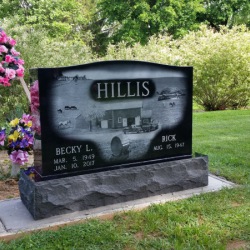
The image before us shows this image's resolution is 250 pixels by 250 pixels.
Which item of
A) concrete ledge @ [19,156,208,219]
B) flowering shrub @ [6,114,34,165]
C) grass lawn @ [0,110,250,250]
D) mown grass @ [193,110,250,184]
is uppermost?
flowering shrub @ [6,114,34,165]

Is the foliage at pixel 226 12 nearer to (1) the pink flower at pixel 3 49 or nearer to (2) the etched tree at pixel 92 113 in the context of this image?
(1) the pink flower at pixel 3 49

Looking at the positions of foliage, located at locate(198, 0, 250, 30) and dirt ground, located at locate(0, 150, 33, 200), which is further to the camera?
foliage, located at locate(198, 0, 250, 30)

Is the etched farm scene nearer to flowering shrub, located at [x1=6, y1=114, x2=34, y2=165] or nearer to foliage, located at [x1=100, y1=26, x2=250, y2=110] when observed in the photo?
flowering shrub, located at [x1=6, y1=114, x2=34, y2=165]

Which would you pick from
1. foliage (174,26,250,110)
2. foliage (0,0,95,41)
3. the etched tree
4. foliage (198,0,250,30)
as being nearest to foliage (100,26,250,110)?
foliage (174,26,250,110)

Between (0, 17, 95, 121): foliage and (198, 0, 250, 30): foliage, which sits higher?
Result: (198, 0, 250, 30): foliage

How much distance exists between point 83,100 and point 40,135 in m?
0.52

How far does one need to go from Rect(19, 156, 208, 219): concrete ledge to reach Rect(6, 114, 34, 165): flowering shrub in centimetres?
73

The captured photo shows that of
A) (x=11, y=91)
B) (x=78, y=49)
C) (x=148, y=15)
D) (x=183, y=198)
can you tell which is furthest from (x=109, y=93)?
(x=148, y=15)

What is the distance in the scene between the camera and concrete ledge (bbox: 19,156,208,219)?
136 inches

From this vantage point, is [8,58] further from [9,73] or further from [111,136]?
[111,136]

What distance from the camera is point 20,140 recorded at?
4.47m

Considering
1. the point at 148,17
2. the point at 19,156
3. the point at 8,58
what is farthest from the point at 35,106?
the point at 148,17

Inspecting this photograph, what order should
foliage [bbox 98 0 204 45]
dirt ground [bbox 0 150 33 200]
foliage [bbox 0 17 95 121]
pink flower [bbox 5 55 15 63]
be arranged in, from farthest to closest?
foliage [bbox 98 0 204 45]
foliage [bbox 0 17 95 121]
pink flower [bbox 5 55 15 63]
dirt ground [bbox 0 150 33 200]

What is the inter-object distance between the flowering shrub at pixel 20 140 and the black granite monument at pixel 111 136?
0.75m
